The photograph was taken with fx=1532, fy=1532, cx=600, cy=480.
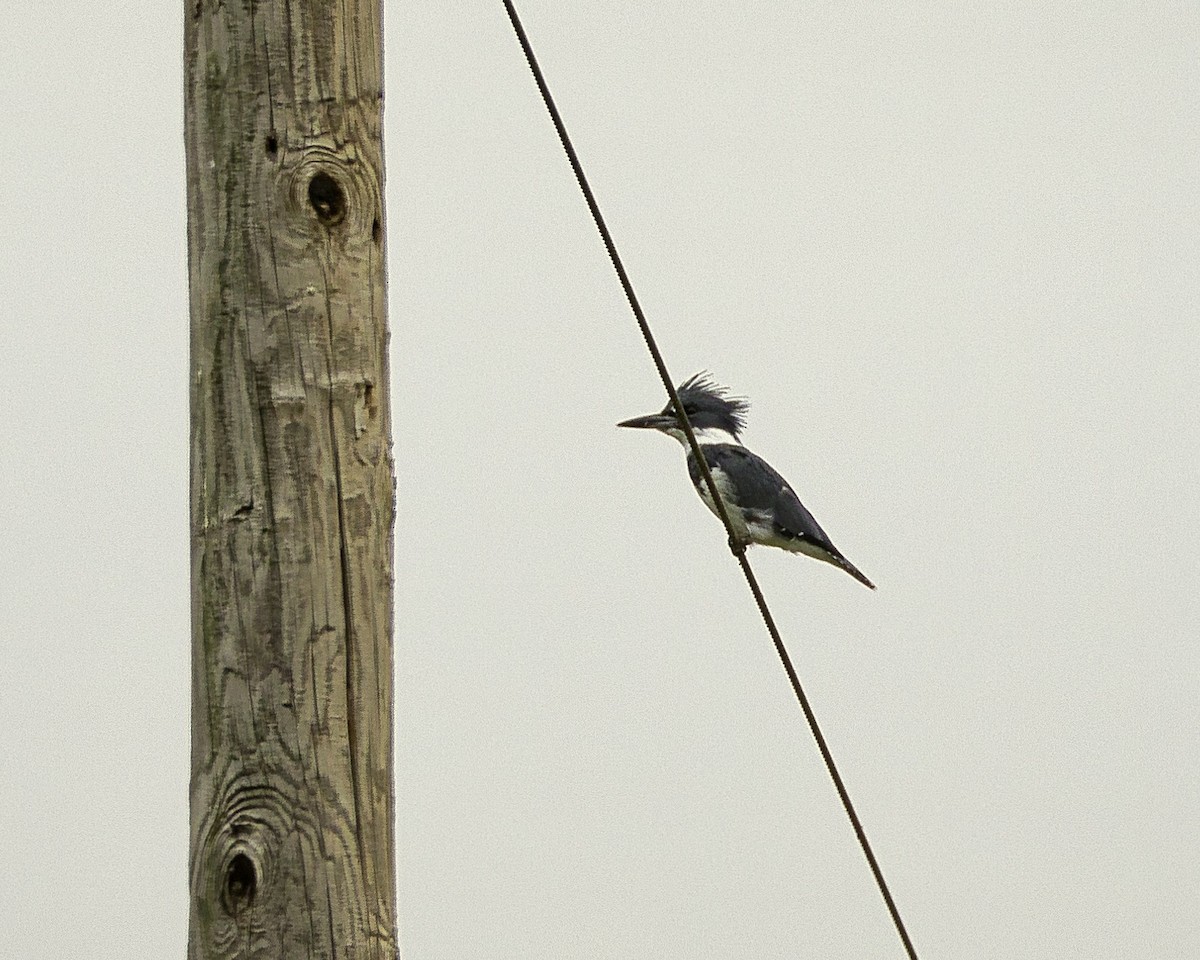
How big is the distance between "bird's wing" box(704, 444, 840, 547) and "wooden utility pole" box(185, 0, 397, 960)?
3898mm

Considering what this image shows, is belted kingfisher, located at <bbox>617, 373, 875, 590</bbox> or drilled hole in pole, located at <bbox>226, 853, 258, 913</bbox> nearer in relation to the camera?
drilled hole in pole, located at <bbox>226, 853, 258, 913</bbox>

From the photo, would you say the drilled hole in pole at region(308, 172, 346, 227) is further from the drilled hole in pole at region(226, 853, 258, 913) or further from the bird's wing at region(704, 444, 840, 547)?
the bird's wing at region(704, 444, 840, 547)

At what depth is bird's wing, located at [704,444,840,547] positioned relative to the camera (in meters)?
6.15

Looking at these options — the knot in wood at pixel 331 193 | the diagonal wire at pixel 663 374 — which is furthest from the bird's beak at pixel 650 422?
the knot in wood at pixel 331 193

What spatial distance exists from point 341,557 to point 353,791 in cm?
36

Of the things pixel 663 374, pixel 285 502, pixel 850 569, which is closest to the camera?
pixel 285 502

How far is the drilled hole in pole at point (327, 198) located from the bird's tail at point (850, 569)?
12.9 ft

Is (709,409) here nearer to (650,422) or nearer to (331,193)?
(650,422)

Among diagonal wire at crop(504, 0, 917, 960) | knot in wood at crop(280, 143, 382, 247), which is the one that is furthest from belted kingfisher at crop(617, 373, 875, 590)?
knot in wood at crop(280, 143, 382, 247)

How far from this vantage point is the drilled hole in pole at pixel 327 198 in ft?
7.77

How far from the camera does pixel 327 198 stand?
238 cm

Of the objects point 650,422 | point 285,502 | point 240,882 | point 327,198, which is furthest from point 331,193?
point 650,422

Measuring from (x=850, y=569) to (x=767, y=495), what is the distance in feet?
1.46

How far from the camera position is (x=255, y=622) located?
2.31 m
